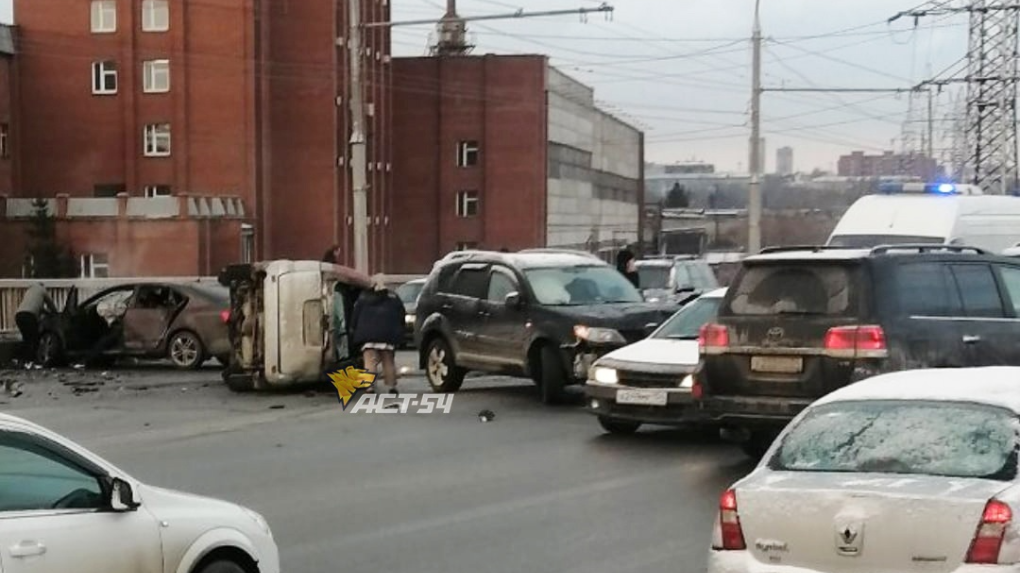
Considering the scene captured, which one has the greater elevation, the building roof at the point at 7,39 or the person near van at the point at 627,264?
the building roof at the point at 7,39

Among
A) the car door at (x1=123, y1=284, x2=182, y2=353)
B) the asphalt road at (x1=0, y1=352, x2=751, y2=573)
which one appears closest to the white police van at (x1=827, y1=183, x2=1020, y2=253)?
the asphalt road at (x1=0, y1=352, x2=751, y2=573)

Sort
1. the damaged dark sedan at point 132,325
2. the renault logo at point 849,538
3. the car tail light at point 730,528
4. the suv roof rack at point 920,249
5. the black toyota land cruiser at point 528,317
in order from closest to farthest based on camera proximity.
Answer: the renault logo at point 849,538
the car tail light at point 730,528
the suv roof rack at point 920,249
the black toyota land cruiser at point 528,317
the damaged dark sedan at point 132,325

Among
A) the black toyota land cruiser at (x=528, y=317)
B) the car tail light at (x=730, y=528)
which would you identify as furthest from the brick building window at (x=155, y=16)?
the car tail light at (x=730, y=528)

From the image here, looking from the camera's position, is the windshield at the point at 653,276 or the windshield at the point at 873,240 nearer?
the windshield at the point at 873,240

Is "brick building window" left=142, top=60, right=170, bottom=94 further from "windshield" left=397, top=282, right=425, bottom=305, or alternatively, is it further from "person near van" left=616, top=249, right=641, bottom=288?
"person near van" left=616, top=249, right=641, bottom=288

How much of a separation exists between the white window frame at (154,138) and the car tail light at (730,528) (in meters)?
54.9

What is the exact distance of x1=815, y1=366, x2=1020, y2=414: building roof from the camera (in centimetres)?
697

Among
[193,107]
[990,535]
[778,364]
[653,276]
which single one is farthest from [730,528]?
[193,107]

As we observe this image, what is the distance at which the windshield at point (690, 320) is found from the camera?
16.0 m

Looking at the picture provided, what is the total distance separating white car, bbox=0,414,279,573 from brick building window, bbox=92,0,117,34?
55556 mm

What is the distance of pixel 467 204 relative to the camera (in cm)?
7669

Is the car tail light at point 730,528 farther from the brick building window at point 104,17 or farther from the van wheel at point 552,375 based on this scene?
the brick building window at point 104,17

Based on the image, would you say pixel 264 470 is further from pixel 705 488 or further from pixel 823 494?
Result: pixel 823 494

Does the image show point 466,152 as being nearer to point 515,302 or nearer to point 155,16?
point 155,16
